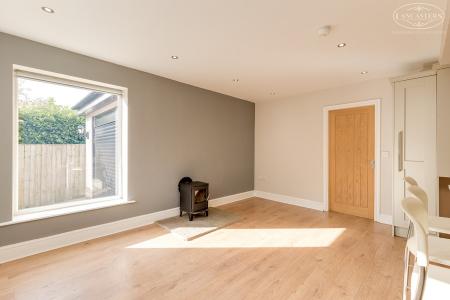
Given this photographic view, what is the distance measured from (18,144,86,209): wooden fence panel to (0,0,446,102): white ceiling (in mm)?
1293

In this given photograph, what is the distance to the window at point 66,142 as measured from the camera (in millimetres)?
2723

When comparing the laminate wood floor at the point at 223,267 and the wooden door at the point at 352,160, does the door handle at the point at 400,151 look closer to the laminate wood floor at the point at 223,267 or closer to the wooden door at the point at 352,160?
the wooden door at the point at 352,160

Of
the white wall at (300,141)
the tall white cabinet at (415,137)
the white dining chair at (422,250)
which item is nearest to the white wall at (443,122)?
the tall white cabinet at (415,137)

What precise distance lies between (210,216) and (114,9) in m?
3.16

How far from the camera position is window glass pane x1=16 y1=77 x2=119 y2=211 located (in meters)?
2.74

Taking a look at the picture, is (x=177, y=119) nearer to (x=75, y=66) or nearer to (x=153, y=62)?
(x=153, y=62)

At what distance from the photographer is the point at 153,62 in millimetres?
3229

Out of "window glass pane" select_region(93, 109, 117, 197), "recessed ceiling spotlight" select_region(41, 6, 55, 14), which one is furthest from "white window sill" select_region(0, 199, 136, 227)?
"recessed ceiling spotlight" select_region(41, 6, 55, 14)

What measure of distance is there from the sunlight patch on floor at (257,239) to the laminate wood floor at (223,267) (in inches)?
0.5

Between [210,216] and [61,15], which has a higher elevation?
[61,15]

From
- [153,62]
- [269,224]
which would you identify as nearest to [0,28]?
[153,62]

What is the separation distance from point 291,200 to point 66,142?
167 inches

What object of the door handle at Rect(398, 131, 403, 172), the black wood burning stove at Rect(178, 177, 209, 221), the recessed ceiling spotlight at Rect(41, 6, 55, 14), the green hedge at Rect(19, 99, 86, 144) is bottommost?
the black wood burning stove at Rect(178, 177, 209, 221)

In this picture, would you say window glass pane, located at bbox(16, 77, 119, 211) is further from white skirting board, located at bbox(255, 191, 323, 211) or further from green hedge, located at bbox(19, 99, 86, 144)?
white skirting board, located at bbox(255, 191, 323, 211)
